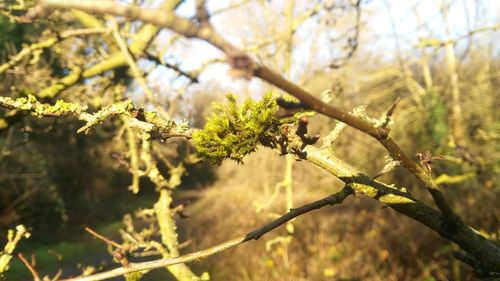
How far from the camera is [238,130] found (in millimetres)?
1452

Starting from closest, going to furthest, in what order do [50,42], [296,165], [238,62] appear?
[238,62], [50,42], [296,165]

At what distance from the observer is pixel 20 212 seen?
13.9m

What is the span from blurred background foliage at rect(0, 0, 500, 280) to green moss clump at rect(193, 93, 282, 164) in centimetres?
244

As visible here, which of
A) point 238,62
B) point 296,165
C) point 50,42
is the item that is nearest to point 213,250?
point 238,62

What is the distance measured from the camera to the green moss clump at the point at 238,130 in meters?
1.38

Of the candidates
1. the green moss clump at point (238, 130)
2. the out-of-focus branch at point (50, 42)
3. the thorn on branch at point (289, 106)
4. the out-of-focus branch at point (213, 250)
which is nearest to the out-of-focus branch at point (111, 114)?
the green moss clump at point (238, 130)

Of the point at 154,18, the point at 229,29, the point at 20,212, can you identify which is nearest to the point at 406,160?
the point at 154,18

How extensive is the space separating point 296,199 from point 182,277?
49.9 feet

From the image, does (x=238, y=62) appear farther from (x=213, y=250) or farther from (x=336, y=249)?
(x=336, y=249)

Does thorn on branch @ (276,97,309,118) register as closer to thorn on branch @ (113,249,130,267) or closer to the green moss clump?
the green moss clump

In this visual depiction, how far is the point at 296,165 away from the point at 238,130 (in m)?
17.6

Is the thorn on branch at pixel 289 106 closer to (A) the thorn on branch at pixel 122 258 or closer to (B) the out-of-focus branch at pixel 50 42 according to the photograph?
(A) the thorn on branch at pixel 122 258

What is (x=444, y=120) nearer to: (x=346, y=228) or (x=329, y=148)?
(x=346, y=228)

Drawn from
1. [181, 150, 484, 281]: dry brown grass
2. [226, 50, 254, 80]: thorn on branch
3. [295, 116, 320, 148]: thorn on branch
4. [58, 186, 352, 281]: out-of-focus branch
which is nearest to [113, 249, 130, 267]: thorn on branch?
[58, 186, 352, 281]: out-of-focus branch
